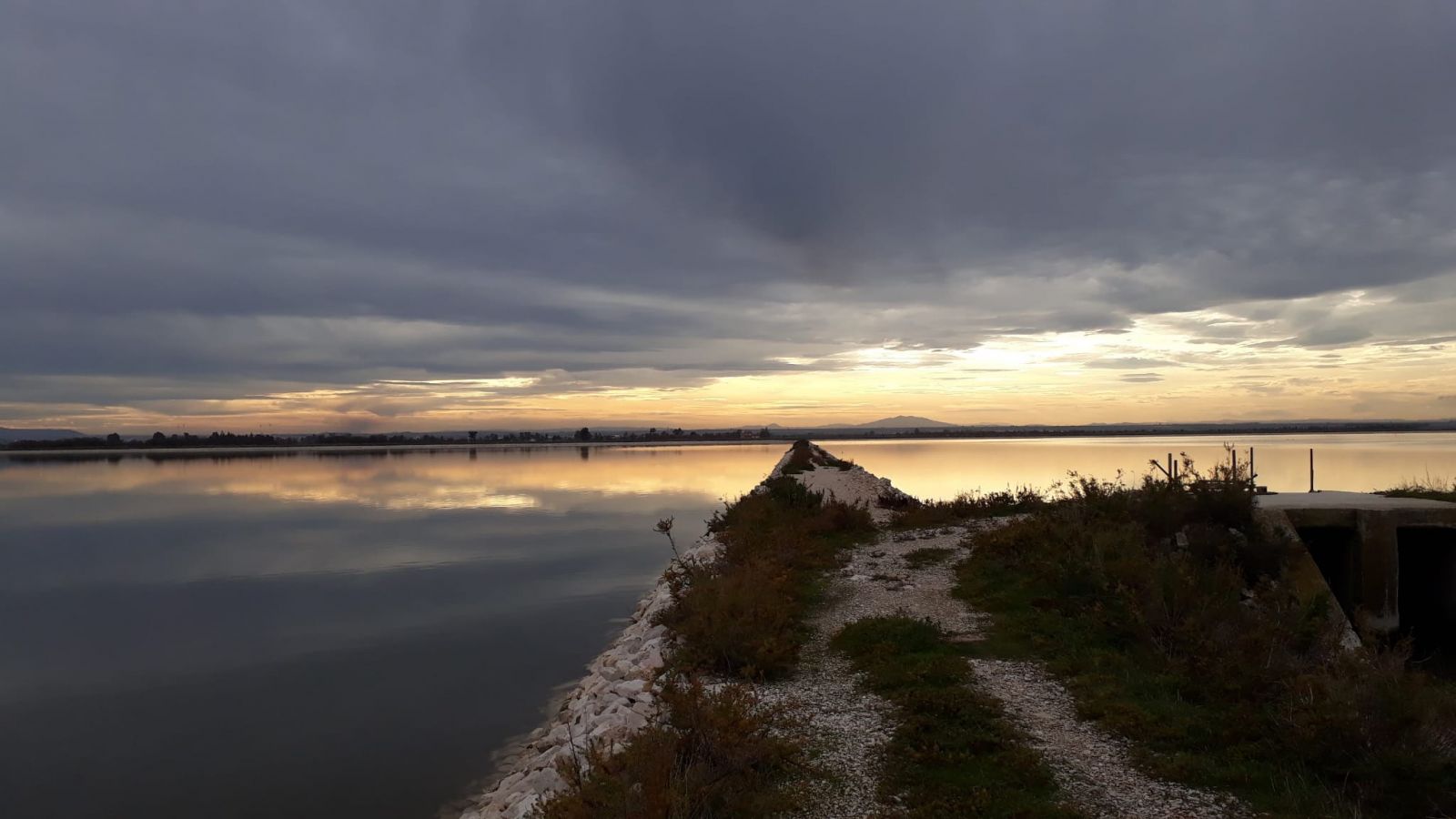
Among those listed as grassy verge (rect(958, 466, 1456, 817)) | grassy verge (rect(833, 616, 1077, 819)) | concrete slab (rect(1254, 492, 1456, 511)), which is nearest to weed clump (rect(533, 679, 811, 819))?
grassy verge (rect(833, 616, 1077, 819))

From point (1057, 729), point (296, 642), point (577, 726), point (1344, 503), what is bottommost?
point (296, 642)

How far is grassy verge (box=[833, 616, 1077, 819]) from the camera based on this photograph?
215 inches

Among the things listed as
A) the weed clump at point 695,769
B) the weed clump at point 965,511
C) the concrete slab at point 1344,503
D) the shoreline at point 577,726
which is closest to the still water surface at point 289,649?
the shoreline at point 577,726

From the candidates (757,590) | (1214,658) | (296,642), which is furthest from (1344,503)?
(296,642)

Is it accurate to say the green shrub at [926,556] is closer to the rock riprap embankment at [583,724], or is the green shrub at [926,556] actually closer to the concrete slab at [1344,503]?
the rock riprap embankment at [583,724]

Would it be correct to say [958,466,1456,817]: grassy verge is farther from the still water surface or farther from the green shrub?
the still water surface

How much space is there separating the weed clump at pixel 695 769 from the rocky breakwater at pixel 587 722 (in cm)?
38

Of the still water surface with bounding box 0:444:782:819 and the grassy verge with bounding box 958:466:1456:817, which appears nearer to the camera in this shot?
the grassy verge with bounding box 958:466:1456:817

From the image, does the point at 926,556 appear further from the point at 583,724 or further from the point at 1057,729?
the point at 583,724

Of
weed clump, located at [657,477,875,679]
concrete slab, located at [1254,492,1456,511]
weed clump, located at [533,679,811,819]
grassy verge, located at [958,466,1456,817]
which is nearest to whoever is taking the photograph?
weed clump, located at [533,679,811,819]

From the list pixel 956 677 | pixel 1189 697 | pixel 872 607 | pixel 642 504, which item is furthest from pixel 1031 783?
pixel 642 504

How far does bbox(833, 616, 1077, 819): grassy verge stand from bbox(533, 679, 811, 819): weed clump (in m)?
0.87

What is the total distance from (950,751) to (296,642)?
13.5 metres

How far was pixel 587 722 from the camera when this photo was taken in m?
8.63
